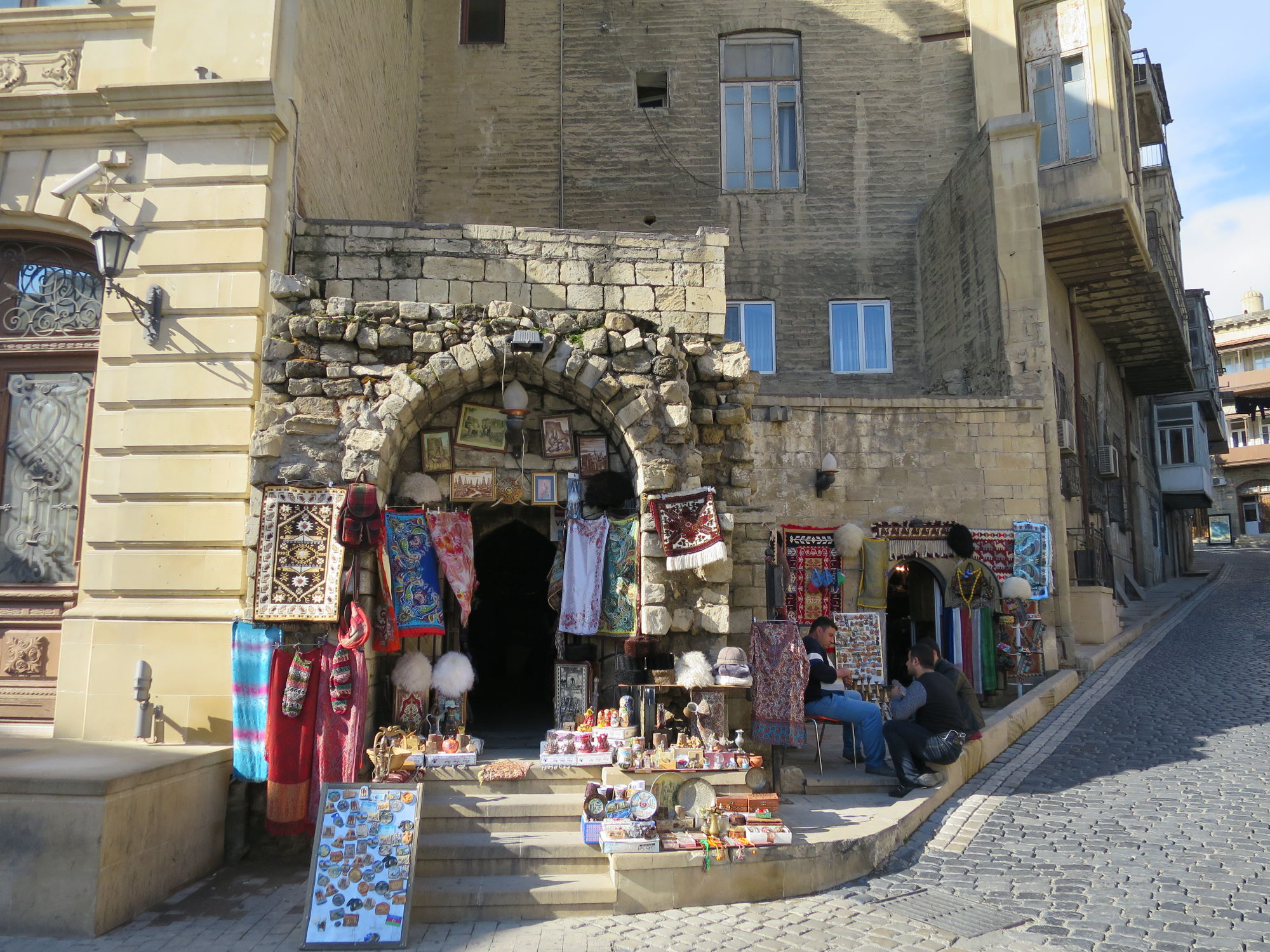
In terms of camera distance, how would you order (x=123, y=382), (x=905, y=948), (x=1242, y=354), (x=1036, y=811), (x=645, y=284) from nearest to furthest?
(x=905, y=948), (x=1036, y=811), (x=123, y=382), (x=645, y=284), (x=1242, y=354)

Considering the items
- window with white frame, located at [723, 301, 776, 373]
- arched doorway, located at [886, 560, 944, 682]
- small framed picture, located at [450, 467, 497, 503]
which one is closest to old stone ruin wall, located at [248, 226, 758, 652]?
small framed picture, located at [450, 467, 497, 503]

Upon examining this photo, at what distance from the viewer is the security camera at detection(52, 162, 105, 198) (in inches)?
298

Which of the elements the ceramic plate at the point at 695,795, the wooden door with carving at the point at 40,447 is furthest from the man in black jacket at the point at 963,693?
the wooden door with carving at the point at 40,447

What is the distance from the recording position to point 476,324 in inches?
295

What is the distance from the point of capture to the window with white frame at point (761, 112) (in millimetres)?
15492

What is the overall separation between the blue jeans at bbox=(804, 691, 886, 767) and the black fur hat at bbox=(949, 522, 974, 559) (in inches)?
178

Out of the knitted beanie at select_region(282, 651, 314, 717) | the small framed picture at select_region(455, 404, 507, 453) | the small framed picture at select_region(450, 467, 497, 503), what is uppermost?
the small framed picture at select_region(455, 404, 507, 453)

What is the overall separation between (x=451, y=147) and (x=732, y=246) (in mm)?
5324

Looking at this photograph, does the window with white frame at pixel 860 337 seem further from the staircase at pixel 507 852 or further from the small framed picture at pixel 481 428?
the staircase at pixel 507 852

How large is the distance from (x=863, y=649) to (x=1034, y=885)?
3.65 metres

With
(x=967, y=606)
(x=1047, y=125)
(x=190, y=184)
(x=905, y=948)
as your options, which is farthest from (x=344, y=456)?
(x=1047, y=125)

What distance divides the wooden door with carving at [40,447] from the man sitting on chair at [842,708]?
6700mm

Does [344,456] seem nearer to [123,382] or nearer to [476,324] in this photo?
[476,324]

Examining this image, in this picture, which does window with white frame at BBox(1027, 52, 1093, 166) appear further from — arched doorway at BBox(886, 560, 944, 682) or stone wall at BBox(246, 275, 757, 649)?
stone wall at BBox(246, 275, 757, 649)
